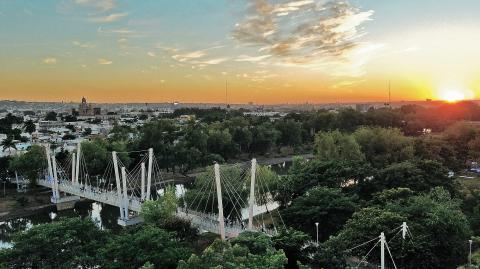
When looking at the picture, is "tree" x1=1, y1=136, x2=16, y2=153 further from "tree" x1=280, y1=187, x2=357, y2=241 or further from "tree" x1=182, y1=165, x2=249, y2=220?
"tree" x1=280, y1=187, x2=357, y2=241

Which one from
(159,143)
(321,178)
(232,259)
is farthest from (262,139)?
(232,259)

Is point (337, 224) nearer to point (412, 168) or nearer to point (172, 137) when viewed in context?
point (412, 168)

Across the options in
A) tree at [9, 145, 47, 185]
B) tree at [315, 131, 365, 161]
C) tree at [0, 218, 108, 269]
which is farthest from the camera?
tree at [9, 145, 47, 185]

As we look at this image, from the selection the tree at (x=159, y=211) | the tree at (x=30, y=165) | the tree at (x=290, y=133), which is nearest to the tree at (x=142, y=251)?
the tree at (x=159, y=211)

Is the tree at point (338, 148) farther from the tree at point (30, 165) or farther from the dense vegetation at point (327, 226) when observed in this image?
the tree at point (30, 165)

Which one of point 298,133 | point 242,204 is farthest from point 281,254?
point 298,133

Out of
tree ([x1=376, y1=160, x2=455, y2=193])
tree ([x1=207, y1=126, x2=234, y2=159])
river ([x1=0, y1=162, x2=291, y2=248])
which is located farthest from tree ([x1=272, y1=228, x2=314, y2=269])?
tree ([x1=207, y1=126, x2=234, y2=159])
